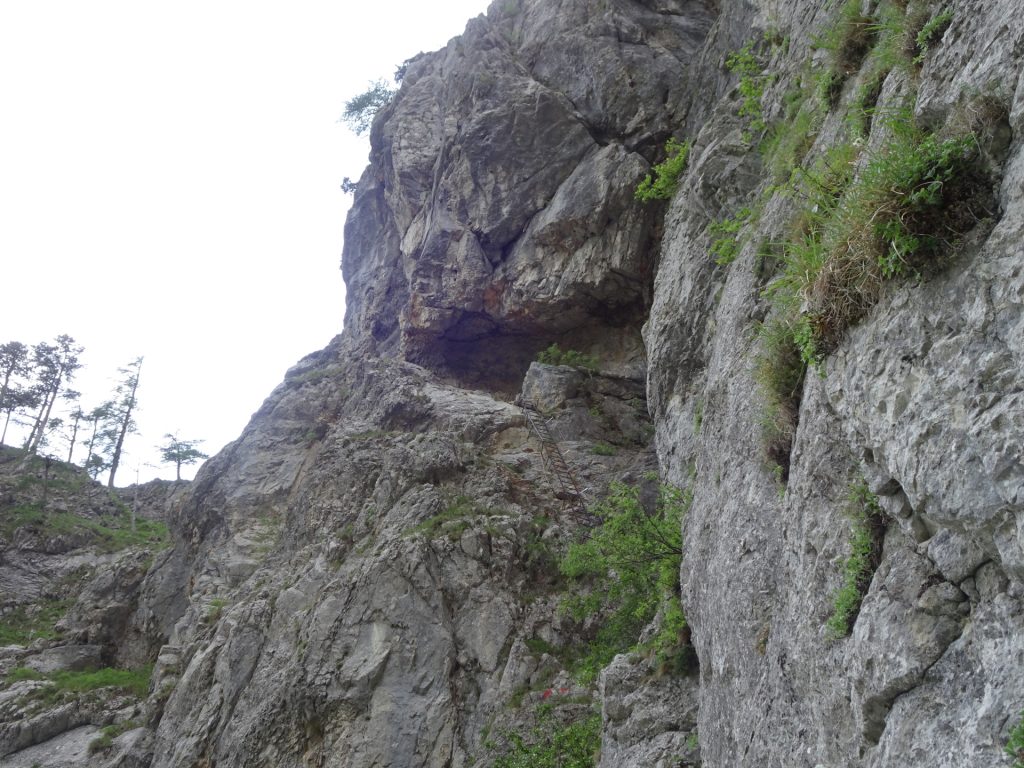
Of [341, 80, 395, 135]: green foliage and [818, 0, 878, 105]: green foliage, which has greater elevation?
[341, 80, 395, 135]: green foliage

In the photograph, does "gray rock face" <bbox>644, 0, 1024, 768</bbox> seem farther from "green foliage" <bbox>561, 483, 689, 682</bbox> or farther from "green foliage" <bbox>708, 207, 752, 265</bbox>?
"green foliage" <bbox>708, 207, 752, 265</bbox>

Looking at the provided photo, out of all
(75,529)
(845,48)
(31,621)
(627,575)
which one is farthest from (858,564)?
(75,529)

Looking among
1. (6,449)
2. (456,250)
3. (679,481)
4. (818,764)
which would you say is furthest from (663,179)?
(6,449)

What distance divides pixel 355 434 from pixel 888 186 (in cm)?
2014

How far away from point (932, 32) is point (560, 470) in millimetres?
15224

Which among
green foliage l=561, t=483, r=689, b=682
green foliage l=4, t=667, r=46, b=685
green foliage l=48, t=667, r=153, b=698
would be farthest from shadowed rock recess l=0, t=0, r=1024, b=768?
green foliage l=48, t=667, r=153, b=698

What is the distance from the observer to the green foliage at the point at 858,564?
5328mm

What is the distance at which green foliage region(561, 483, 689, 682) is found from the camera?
11.5 metres

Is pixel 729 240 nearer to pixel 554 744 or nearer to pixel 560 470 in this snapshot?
pixel 554 744

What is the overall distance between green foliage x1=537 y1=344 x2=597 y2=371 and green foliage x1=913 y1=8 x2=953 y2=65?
18.0 m

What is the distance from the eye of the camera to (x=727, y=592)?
8.02 m

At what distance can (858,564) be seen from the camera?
5367mm

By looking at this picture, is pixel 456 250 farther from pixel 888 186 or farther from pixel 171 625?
pixel 888 186

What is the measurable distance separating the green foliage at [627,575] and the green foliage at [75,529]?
80.3 ft
